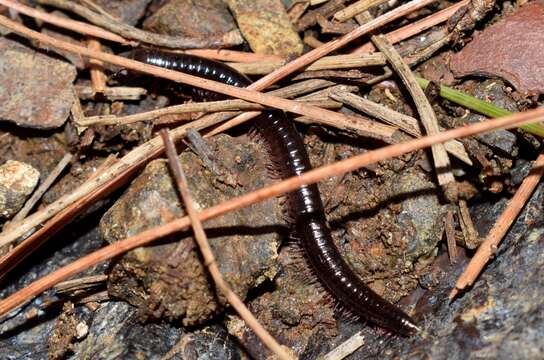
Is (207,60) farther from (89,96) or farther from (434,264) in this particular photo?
(434,264)

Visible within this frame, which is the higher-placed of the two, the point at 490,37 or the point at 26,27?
the point at 26,27

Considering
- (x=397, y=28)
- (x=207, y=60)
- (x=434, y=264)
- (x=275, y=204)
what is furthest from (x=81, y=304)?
(x=397, y=28)

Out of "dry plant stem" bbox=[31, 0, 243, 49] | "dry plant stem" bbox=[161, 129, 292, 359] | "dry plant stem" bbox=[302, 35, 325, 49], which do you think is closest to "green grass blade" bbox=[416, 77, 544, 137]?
"dry plant stem" bbox=[302, 35, 325, 49]

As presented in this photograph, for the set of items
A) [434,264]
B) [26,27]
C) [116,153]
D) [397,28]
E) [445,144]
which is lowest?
[434,264]

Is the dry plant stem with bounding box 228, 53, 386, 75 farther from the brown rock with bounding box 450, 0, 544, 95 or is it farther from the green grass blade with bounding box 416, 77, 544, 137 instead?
the brown rock with bounding box 450, 0, 544, 95

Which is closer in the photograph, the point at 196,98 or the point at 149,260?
the point at 149,260

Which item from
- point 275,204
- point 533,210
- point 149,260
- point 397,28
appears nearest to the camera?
point 149,260
